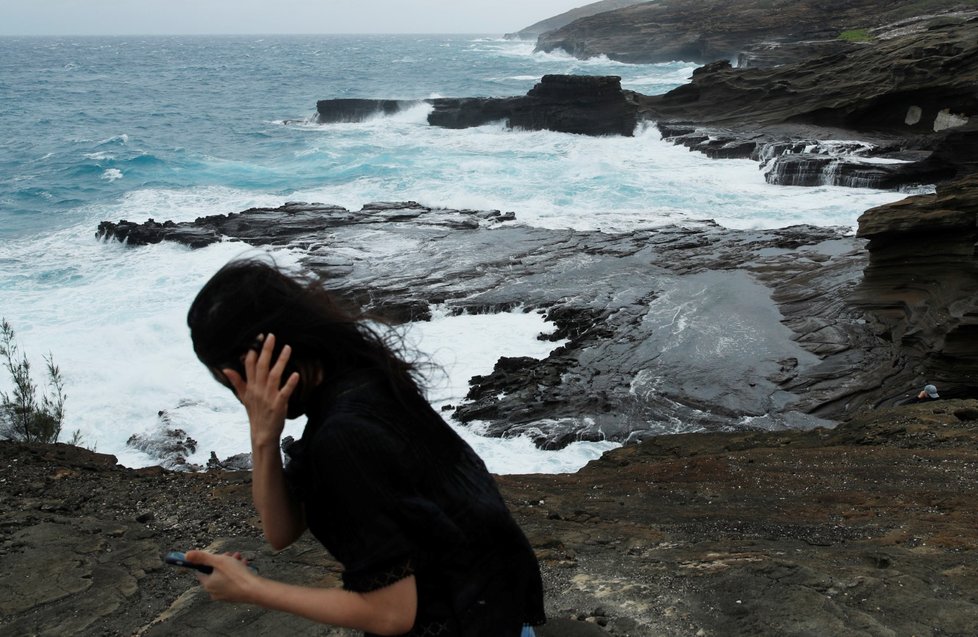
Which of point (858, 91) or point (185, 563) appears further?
point (858, 91)

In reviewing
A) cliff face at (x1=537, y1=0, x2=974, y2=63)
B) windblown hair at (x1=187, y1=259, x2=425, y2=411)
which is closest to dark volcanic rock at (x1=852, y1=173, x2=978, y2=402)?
windblown hair at (x1=187, y1=259, x2=425, y2=411)

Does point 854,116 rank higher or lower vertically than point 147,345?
higher

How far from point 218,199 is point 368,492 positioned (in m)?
24.8

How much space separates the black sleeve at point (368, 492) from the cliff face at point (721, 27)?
46.1 metres

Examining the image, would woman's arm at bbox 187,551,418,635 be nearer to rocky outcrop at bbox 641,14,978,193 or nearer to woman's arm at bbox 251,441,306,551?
woman's arm at bbox 251,441,306,551

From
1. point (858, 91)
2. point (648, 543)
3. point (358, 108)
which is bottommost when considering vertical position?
point (648, 543)

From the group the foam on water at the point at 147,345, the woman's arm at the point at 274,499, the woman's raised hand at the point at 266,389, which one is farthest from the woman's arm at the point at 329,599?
the foam on water at the point at 147,345

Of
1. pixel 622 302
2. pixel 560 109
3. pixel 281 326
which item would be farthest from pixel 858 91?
pixel 281 326

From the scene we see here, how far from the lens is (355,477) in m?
1.44

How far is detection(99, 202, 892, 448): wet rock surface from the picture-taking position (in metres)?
10.2

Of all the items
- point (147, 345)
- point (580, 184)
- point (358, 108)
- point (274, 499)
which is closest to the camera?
point (274, 499)

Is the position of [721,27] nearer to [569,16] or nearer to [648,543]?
[648,543]

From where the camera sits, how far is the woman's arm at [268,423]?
5.07 feet

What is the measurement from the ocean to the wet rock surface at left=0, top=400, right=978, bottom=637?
5.38 ft
